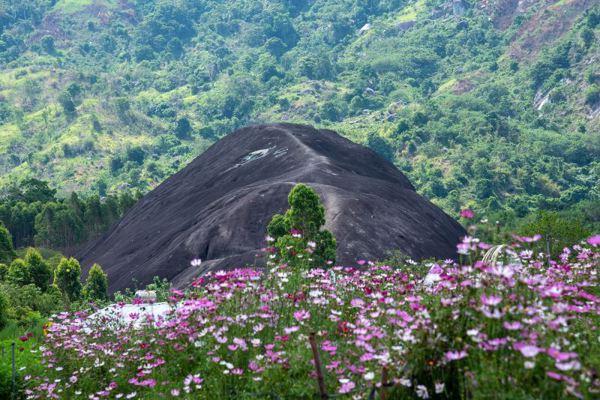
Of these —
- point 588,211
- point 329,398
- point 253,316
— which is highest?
point 253,316

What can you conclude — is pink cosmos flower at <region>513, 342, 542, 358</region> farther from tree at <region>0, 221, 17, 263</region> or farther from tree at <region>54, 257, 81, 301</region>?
tree at <region>0, 221, 17, 263</region>

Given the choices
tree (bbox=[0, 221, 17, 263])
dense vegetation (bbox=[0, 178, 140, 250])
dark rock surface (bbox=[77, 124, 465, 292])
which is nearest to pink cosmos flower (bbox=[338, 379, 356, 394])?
dark rock surface (bbox=[77, 124, 465, 292])

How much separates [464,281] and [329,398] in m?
2.00

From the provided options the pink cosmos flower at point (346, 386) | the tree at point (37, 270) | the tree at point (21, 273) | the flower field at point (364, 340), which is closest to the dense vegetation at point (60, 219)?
the tree at point (37, 270)

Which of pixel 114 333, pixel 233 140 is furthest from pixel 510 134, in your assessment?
pixel 114 333

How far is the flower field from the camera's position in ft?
25.9

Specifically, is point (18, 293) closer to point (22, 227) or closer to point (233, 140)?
point (233, 140)

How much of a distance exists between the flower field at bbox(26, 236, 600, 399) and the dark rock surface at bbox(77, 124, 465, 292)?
27.4 metres

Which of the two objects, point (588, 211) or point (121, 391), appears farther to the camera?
point (588, 211)

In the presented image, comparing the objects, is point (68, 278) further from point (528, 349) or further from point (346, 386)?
point (528, 349)

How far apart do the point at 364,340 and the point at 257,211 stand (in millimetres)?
45932

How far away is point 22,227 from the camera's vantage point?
362 ft

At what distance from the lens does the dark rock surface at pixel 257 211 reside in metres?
51.9

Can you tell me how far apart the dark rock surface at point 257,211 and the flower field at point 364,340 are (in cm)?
2736
